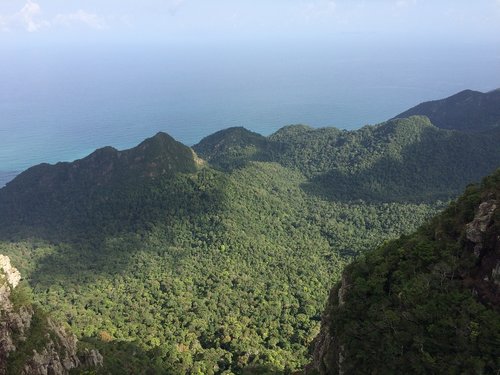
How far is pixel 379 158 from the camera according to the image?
3334 inches

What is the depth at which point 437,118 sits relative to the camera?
123 m

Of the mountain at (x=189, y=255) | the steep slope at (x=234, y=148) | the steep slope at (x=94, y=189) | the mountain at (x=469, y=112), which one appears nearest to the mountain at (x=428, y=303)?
the mountain at (x=189, y=255)

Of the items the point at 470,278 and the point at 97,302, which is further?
the point at 97,302

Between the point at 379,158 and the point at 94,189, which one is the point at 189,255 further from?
the point at 379,158

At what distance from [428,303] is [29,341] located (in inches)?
843

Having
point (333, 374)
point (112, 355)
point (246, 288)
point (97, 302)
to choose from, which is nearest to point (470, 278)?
point (333, 374)

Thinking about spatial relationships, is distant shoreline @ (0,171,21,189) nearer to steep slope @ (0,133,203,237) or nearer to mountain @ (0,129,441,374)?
steep slope @ (0,133,203,237)

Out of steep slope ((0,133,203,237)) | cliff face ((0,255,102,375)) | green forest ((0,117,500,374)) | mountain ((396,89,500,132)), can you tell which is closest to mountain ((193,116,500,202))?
green forest ((0,117,500,374))

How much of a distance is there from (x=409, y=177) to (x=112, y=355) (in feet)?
222

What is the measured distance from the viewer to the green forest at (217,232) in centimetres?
3981

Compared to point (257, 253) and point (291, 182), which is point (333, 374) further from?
point (291, 182)

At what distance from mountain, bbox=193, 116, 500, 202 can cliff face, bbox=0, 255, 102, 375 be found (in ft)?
185

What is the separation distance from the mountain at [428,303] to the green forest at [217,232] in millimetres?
13080

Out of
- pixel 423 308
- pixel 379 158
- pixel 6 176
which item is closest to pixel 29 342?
pixel 423 308
